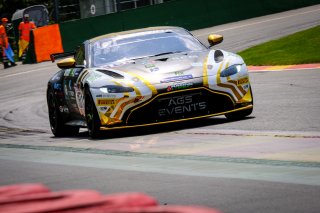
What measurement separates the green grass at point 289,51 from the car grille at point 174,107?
8.82 meters

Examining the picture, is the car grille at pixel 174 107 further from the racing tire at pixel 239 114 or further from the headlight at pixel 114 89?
the racing tire at pixel 239 114

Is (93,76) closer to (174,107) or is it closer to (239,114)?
(174,107)

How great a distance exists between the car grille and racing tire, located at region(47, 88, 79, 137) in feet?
7.37

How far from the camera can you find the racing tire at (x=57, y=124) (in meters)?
13.6

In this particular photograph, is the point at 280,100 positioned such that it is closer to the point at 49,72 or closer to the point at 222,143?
the point at 222,143

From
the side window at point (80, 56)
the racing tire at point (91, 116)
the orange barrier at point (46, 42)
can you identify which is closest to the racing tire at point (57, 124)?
the side window at point (80, 56)

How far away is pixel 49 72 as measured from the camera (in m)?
29.2

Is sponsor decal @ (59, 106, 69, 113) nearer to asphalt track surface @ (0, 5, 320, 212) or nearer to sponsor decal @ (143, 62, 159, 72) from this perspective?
asphalt track surface @ (0, 5, 320, 212)

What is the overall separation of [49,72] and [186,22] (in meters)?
9.50

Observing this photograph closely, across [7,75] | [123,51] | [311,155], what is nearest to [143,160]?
[311,155]

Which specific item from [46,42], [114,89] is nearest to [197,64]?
[114,89]

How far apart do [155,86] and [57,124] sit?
270cm

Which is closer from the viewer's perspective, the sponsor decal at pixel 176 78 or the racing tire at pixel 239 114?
the sponsor decal at pixel 176 78

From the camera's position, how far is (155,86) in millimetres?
11438
